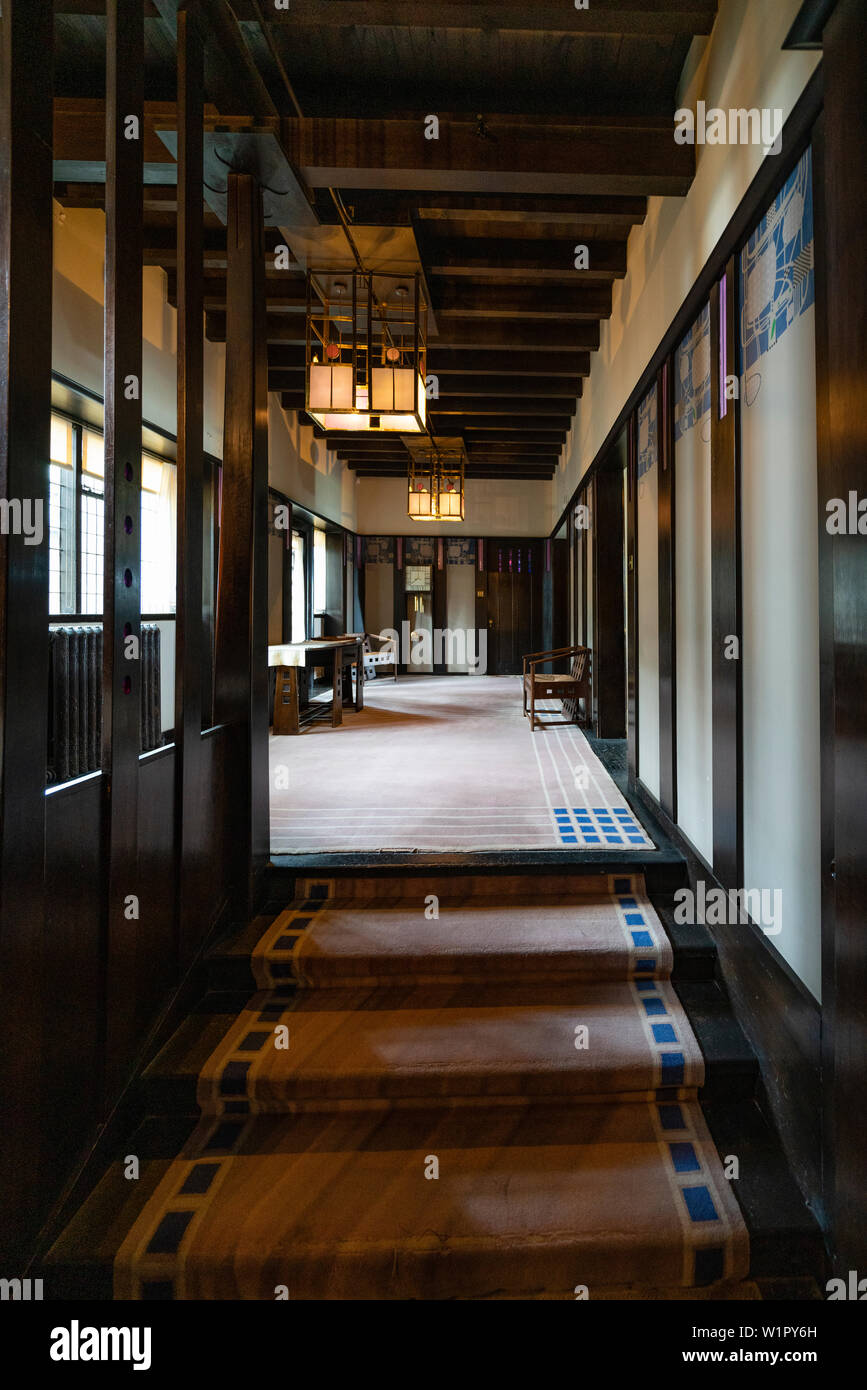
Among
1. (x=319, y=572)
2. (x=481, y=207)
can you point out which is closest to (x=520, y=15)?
(x=481, y=207)

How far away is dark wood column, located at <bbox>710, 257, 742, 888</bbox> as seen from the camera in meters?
2.42

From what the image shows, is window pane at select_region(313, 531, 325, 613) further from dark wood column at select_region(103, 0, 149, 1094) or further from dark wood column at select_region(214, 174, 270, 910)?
dark wood column at select_region(103, 0, 149, 1094)

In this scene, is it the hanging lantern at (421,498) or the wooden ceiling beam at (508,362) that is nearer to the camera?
the wooden ceiling beam at (508,362)

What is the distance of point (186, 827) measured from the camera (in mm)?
2428

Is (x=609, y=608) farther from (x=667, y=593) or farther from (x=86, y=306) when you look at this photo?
(x=86, y=306)

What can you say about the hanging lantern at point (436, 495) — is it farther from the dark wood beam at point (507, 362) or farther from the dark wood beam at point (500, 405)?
the dark wood beam at point (507, 362)

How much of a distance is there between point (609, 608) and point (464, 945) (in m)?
4.34

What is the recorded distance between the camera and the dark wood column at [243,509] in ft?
9.27

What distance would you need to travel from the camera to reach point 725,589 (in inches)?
97.8

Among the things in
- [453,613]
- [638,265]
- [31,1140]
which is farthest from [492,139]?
[453,613]

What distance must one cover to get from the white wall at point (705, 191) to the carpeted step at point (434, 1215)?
9.56 ft

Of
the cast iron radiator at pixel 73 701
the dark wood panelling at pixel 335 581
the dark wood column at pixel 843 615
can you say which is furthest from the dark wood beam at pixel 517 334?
the dark wood panelling at pixel 335 581

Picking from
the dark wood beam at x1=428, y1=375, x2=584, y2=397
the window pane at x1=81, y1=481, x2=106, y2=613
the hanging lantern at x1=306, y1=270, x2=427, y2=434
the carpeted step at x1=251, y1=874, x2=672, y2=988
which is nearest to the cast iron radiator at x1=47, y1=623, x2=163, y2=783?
the window pane at x1=81, y1=481, x2=106, y2=613
